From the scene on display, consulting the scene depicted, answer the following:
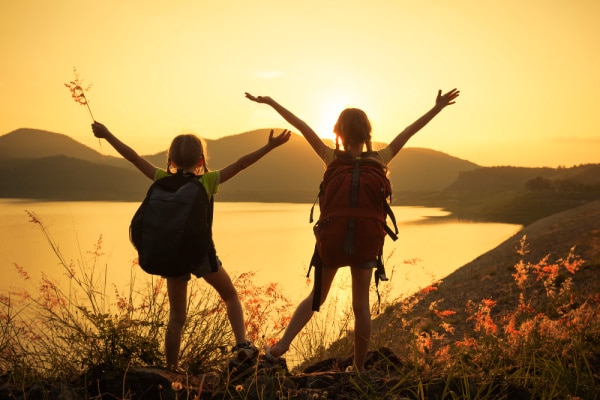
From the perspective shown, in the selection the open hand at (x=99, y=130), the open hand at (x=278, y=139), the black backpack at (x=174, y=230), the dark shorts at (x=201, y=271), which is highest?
the open hand at (x=99, y=130)

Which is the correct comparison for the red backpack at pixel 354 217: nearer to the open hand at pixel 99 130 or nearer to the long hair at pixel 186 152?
the long hair at pixel 186 152

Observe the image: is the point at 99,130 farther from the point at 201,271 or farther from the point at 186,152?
the point at 201,271

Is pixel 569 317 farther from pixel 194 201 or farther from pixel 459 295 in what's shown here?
pixel 459 295

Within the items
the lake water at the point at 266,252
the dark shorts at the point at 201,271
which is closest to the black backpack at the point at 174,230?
the dark shorts at the point at 201,271

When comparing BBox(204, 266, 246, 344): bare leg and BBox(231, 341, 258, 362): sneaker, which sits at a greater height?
BBox(204, 266, 246, 344): bare leg

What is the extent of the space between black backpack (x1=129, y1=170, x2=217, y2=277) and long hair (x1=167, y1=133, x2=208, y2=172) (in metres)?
0.14

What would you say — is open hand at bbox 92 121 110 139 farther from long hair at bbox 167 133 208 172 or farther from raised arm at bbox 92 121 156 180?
long hair at bbox 167 133 208 172

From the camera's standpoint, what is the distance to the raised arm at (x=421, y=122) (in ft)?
10.9

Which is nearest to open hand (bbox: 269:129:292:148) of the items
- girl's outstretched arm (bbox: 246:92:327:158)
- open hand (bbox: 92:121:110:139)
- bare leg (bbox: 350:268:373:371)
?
girl's outstretched arm (bbox: 246:92:327:158)

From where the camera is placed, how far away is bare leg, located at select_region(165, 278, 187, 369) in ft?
9.84

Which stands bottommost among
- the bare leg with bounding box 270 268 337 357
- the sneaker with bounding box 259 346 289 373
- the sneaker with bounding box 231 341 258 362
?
the sneaker with bounding box 259 346 289 373

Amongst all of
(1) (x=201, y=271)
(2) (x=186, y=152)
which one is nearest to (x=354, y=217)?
(1) (x=201, y=271)

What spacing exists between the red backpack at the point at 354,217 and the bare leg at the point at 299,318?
0.17 ft

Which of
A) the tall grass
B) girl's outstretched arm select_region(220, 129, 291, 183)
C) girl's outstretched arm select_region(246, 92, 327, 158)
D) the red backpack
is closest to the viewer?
the tall grass
